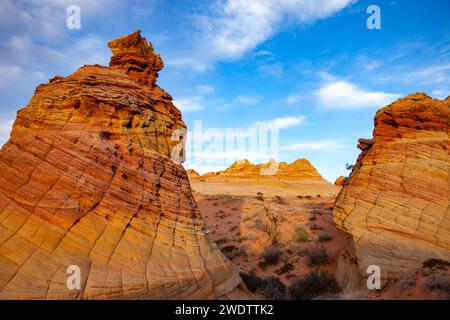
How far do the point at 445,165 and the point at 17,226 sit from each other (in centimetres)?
1612

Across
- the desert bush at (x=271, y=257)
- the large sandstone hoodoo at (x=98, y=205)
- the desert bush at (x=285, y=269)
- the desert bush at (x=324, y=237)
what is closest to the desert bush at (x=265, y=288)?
the large sandstone hoodoo at (x=98, y=205)

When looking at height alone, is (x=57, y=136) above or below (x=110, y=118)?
below

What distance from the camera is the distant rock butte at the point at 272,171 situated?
60938mm

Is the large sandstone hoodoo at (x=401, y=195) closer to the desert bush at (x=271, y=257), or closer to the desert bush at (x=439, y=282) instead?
the desert bush at (x=439, y=282)

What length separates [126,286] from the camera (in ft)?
23.1

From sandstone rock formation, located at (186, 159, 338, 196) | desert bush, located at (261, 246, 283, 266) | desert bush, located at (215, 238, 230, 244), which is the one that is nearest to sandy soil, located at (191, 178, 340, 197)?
sandstone rock formation, located at (186, 159, 338, 196)

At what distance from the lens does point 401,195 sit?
13.0m

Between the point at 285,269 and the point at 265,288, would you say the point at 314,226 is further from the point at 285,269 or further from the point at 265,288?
the point at 265,288

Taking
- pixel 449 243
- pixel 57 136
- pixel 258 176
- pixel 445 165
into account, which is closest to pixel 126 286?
pixel 57 136

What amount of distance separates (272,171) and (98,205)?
186ft

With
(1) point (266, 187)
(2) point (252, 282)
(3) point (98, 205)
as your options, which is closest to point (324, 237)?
(2) point (252, 282)
